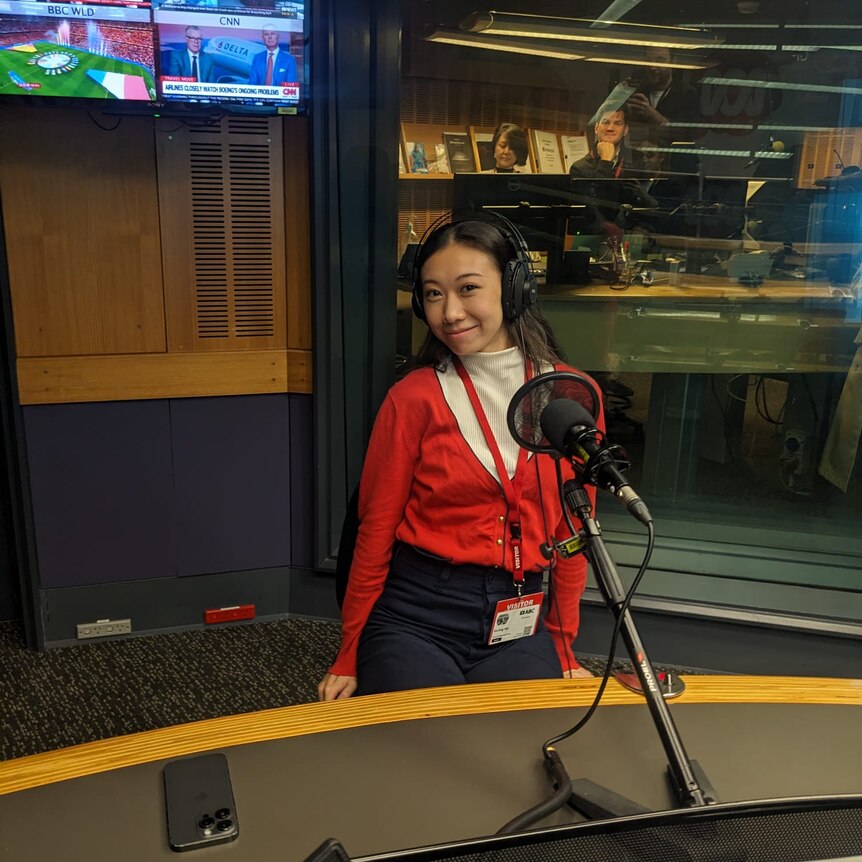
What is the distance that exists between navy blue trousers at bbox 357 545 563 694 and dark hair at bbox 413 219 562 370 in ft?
1.41

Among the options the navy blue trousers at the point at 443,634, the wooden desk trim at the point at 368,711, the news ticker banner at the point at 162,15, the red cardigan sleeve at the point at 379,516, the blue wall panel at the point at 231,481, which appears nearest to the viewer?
the wooden desk trim at the point at 368,711

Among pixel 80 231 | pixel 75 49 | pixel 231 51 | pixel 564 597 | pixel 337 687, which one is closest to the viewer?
pixel 337 687

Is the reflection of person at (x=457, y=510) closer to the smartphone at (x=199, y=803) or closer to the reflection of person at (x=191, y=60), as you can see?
the smartphone at (x=199, y=803)

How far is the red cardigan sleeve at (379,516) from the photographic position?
1.56m

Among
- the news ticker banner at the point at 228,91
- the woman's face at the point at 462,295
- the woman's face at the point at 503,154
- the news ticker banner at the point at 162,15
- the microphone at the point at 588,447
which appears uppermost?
the news ticker banner at the point at 162,15

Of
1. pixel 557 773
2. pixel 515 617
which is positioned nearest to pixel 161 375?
pixel 515 617

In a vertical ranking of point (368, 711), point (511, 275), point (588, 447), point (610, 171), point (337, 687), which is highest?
point (610, 171)

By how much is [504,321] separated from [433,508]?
1.36 ft

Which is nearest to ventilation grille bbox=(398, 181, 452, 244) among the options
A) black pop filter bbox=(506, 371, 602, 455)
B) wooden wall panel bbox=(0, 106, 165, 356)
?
wooden wall panel bbox=(0, 106, 165, 356)

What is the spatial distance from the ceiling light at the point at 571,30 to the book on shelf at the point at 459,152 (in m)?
0.33

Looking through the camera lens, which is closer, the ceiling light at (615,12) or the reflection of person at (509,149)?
the ceiling light at (615,12)

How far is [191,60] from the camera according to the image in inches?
91.4

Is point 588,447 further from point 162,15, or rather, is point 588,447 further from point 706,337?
point 706,337

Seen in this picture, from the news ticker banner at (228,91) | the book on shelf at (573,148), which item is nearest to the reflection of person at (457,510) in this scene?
the news ticker banner at (228,91)
